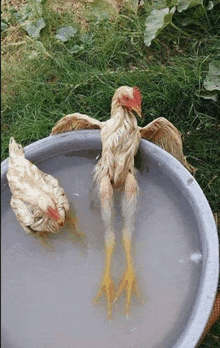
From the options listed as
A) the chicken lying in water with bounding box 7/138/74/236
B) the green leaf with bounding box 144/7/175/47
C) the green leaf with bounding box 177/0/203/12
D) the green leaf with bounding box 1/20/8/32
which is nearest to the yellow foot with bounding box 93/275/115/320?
the chicken lying in water with bounding box 7/138/74/236

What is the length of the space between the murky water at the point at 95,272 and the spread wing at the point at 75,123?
0.46 ft

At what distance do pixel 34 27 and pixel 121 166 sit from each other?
4.80ft

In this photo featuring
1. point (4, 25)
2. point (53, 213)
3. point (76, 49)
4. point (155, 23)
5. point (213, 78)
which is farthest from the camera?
point (4, 25)

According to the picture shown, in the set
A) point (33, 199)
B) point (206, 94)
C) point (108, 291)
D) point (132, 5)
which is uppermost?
point (132, 5)

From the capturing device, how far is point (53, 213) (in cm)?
201

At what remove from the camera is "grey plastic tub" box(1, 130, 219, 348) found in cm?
196

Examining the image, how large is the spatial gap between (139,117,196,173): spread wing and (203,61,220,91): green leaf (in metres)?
0.58

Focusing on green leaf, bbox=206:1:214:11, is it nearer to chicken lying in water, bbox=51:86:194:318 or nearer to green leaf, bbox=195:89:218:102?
green leaf, bbox=195:89:218:102

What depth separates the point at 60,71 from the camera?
3.02m

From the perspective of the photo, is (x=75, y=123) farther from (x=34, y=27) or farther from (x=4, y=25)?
(x=4, y=25)

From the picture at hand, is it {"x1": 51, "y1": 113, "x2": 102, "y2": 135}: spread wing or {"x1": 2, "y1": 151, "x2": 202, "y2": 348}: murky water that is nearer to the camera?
{"x1": 2, "y1": 151, "x2": 202, "y2": 348}: murky water

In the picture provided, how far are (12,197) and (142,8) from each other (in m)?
1.74

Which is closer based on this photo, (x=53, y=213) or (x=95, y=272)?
(x=53, y=213)

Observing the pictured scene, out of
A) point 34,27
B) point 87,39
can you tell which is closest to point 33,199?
point 87,39
